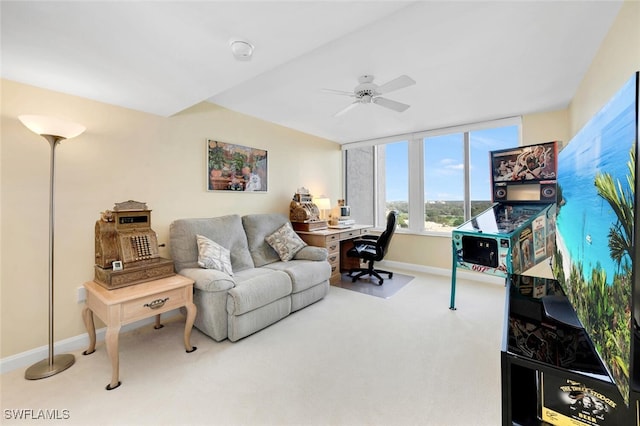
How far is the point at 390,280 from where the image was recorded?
4105 millimetres

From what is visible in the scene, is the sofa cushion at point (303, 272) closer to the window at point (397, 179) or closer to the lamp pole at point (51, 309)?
the lamp pole at point (51, 309)

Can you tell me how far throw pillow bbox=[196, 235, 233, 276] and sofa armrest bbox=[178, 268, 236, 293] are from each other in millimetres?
130

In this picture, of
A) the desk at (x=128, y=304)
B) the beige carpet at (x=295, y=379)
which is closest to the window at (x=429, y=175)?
the beige carpet at (x=295, y=379)

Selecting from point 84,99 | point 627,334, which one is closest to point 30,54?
point 84,99

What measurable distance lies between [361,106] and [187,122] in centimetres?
215

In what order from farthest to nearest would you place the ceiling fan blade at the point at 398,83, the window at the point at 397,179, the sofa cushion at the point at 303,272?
the window at the point at 397,179
the sofa cushion at the point at 303,272
the ceiling fan blade at the point at 398,83

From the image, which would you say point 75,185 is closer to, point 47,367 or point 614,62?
point 47,367

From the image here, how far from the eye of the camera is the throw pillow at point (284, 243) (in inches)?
135

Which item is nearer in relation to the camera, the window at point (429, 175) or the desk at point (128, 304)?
the desk at point (128, 304)

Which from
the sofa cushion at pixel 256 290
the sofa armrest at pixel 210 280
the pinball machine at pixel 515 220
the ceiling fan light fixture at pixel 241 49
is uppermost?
the ceiling fan light fixture at pixel 241 49

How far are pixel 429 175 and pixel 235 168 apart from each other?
329cm

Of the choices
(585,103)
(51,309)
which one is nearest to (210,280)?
(51,309)

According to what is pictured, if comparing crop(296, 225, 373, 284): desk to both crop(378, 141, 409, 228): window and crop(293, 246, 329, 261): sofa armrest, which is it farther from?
crop(378, 141, 409, 228): window

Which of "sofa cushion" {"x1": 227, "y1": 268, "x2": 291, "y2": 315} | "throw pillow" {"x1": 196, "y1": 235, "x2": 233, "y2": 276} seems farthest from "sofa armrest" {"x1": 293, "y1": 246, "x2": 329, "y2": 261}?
"throw pillow" {"x1": 196, "y1": 235, "x2": 233, "y2": 276}
